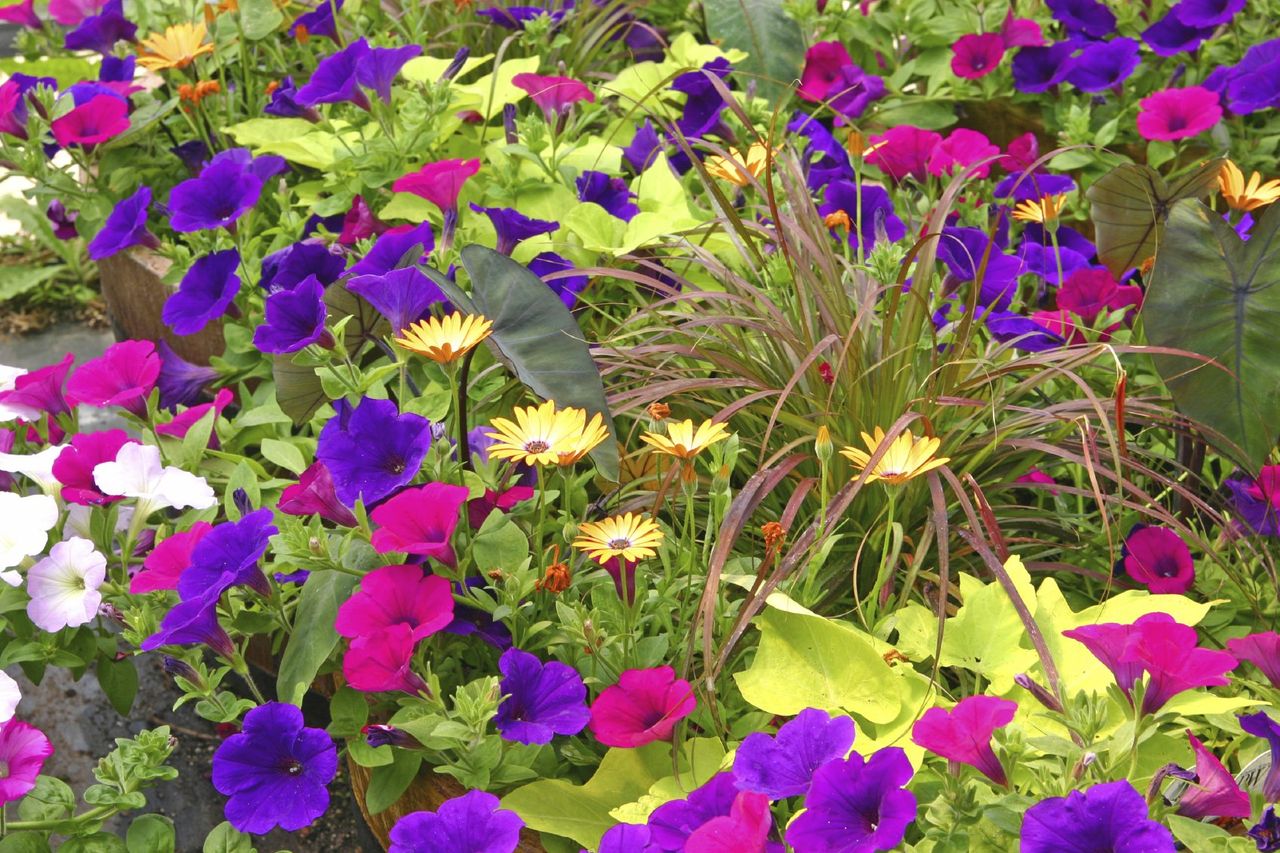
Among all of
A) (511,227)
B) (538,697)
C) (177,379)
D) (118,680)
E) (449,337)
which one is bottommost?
(118,680)

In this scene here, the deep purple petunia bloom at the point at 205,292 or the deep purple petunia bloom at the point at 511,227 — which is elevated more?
the deep purple petunia bloom at the point at 511,227

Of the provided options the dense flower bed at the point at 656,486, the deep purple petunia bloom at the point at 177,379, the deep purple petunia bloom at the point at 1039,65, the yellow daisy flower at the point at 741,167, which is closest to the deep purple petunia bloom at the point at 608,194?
the dense flower bed at the point at 656,486

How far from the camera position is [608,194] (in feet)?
5.69

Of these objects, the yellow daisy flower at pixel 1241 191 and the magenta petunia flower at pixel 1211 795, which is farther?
the yellow daisy flower at pixel 1241 191

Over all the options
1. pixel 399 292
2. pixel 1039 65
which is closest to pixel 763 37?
pixel 1039 65

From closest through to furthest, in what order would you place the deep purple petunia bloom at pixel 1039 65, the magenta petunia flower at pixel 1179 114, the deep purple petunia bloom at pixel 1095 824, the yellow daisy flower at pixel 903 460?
the deep purple petunia bloom at pixel 1095 824
the yellow daisy flower at pixel 903 460
the magenta petunia flower at pixel 1179 114
the deep purple petunia bloom at pixel 1039 65

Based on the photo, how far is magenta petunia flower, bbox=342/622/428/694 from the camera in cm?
103

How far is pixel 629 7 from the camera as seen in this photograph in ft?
7.73

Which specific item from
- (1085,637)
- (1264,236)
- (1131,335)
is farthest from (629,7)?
(1085,637)

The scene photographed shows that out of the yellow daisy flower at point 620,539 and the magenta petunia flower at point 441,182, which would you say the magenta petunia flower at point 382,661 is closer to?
the yellow daisy flower at point 620,539

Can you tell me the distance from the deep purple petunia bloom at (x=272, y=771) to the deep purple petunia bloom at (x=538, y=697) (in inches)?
5.9

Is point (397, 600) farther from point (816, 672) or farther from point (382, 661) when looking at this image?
point (816, 672)

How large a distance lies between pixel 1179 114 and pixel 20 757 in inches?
65.4

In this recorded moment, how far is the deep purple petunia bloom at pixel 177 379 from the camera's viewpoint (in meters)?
1.61
